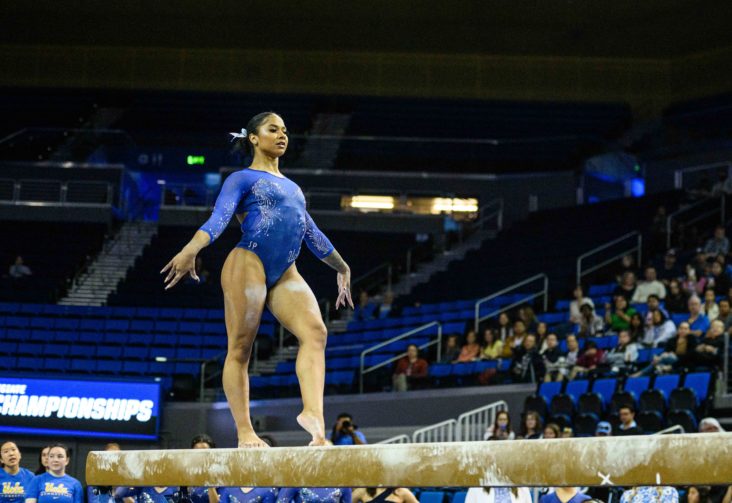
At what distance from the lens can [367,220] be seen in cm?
2178

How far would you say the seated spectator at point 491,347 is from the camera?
48.1 ft

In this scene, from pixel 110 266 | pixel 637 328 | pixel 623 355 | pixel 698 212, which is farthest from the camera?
pixel 110 266

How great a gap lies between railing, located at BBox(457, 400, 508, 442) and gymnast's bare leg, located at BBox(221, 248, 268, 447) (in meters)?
8.02

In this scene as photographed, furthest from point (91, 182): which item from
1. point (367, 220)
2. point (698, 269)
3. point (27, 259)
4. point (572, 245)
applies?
point (698, 269)

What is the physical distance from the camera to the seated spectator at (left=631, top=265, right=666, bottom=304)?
14086 mm

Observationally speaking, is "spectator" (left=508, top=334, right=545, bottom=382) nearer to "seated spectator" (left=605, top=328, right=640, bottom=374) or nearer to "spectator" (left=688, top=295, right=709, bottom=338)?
"seated spectator" (left=605, top=328, right=640, bottom=374)

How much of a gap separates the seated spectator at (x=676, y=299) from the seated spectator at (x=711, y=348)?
143 centimetres

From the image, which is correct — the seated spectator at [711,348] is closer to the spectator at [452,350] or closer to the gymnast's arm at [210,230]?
the spectator at [452,350]

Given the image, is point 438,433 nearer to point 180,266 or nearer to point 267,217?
point 267,217

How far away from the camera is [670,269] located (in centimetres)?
1527

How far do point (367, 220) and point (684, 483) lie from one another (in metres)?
18.1

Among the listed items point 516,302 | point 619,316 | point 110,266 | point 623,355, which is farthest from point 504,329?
point 110,266

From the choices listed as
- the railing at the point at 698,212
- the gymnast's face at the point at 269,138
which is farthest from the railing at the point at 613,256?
the gymnast's face at the point at 269,138

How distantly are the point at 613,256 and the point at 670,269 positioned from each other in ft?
7.95
